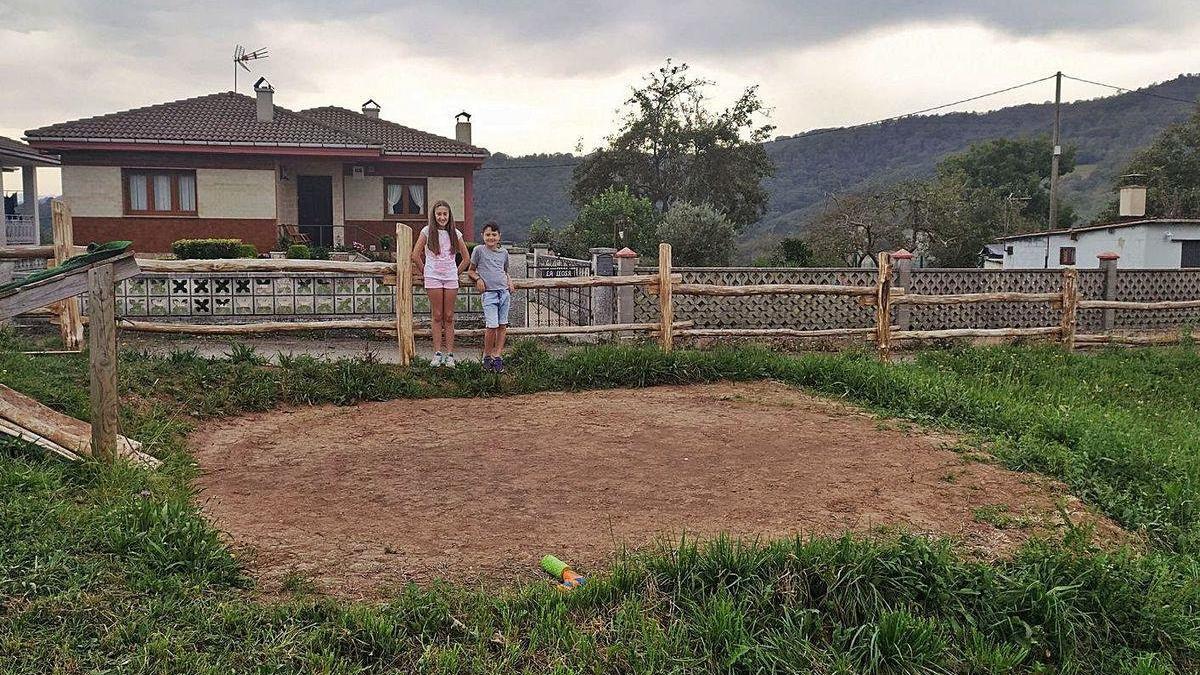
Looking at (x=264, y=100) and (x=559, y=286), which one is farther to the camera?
(x=264, y=100)

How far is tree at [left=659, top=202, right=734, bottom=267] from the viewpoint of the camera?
23.0 m

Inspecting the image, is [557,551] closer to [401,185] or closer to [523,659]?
[523,659]

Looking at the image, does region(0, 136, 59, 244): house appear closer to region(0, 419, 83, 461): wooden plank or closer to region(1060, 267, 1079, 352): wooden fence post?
region(0, 419, 83, 461): wooden plank

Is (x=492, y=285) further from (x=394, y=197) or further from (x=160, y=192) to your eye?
(x=394, y=197)

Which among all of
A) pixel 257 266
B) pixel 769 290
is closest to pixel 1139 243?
pixel 769 290

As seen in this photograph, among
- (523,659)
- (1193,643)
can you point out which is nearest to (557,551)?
(523,659)

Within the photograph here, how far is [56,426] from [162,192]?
17684mm

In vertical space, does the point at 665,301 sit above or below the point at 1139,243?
below

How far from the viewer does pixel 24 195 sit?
26234mm

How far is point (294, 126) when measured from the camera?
22.5 meters

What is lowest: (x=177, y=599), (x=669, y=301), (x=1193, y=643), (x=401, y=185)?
(x=1193, y=643)

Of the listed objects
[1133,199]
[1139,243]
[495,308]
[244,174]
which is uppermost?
[244,174]

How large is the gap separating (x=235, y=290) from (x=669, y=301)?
5793 millimetres

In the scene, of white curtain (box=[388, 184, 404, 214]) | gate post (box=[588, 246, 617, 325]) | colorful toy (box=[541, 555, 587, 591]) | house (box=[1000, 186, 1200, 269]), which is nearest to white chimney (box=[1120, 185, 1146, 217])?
house (box=[1000, 186, 1200, 269])
